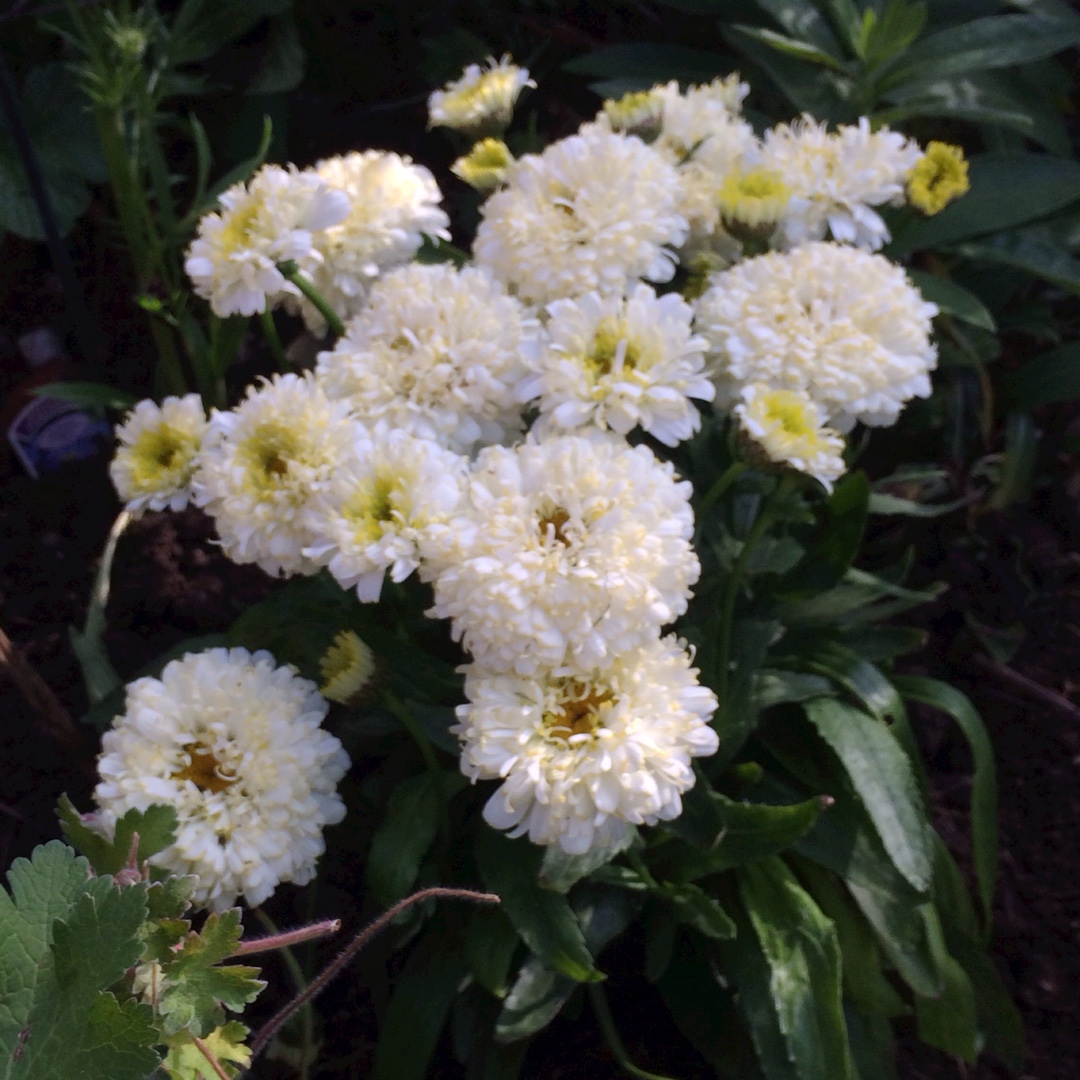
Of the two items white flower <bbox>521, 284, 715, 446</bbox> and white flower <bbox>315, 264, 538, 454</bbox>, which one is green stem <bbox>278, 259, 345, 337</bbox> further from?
white flower <bbox>521, 284, 715, 446</bbox>

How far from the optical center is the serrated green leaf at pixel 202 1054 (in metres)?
0.71

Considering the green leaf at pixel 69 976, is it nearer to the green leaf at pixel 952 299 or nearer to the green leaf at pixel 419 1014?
the green leaf at pixel 419 1014

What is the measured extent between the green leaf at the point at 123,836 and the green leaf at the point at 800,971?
606 millimetres

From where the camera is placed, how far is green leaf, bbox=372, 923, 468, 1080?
109cm

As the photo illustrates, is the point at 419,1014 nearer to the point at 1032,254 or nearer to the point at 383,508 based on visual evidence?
the point at 383,508

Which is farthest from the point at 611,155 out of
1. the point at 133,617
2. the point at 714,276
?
the point at 133,617

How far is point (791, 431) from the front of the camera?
876mm

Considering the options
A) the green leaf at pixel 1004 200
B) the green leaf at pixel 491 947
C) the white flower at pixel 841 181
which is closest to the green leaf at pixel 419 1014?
the green leaf at pixel 491 947

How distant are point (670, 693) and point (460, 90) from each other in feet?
2.45

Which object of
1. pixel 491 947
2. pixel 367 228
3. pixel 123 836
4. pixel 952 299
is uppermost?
pixel 367 228

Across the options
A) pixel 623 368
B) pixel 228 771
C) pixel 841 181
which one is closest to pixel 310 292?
pixel 623 368

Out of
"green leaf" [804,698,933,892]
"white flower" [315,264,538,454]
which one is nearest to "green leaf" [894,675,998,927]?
"green leaf" [804,698,933,892]

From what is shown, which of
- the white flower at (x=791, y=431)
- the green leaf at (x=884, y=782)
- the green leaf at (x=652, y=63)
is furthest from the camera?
the green leaf at (x=652, y=63)

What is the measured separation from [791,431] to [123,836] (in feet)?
1.95
